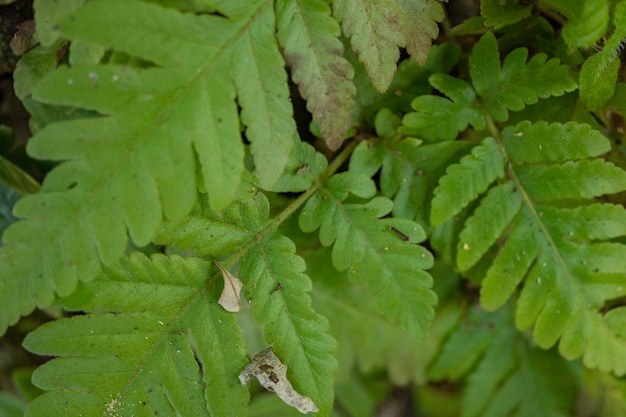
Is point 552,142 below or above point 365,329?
above

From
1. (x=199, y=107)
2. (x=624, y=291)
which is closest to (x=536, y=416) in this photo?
(x=624, y=291)

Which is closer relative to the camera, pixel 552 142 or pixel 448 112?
pixel 552 142

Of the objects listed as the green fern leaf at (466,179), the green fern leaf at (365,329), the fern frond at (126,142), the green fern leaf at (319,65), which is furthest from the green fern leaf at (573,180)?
the fern frond at (126,142)

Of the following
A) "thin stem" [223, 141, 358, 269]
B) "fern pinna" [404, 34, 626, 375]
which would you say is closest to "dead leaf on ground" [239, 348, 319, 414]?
"thin stem" [223, 141, 358, 269]

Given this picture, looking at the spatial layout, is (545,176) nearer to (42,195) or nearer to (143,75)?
(143,75)

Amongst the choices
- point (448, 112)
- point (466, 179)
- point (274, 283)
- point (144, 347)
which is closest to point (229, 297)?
point (274, 283)

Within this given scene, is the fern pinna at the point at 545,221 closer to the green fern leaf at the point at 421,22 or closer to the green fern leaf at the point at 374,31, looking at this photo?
the green fern leaf at the point at 421,22

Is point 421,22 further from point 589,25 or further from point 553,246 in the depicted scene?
point 553,246
